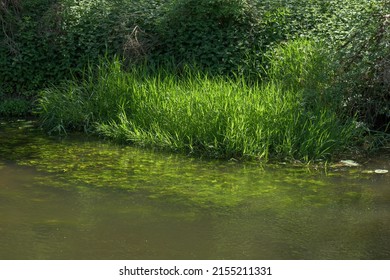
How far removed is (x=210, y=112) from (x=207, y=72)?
1.54 metres

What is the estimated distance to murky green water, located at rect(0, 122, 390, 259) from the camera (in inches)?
241

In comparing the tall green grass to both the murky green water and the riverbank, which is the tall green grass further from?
the murky green water

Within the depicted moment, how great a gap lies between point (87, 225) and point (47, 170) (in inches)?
79.1

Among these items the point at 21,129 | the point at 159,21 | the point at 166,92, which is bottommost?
the point at 21,129

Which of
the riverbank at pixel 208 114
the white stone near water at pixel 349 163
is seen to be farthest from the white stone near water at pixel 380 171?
the riverbank at pixel 208 114

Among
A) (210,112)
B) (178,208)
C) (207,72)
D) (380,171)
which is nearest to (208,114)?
(210,112)

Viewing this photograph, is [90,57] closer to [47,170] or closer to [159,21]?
[159,21]

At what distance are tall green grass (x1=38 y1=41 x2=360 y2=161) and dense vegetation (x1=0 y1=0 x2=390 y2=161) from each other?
0.8 inches

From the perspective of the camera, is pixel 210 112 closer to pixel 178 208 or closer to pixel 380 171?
pixel 380 171

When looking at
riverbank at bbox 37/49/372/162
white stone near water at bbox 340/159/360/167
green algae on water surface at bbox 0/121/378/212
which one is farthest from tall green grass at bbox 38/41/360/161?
green algae on water surface at bbox 0/121/378/212

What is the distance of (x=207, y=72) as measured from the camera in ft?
35.6

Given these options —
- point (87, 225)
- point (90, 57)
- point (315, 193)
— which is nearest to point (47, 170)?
point (87, 225)

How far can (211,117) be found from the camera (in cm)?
941

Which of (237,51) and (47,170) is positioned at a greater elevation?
(237,51)
